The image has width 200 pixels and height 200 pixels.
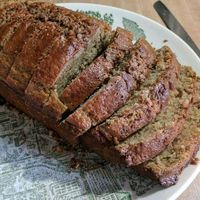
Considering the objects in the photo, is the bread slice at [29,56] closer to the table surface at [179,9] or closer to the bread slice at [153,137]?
the bread slice at [153,137]

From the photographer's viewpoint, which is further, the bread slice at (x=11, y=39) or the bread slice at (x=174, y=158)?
the bread slice at (x=11, y=39)

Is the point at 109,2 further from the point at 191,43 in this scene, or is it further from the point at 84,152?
the point at 84,152

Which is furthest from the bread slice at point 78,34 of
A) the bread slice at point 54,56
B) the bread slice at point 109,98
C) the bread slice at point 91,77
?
the bread slice at point 109,98

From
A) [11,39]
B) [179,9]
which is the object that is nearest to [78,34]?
[11,39]

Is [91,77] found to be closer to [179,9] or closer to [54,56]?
[54,56]

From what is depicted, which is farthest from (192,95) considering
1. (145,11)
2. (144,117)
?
(145,11)

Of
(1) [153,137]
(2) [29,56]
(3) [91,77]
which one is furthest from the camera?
(2) [29,56]
